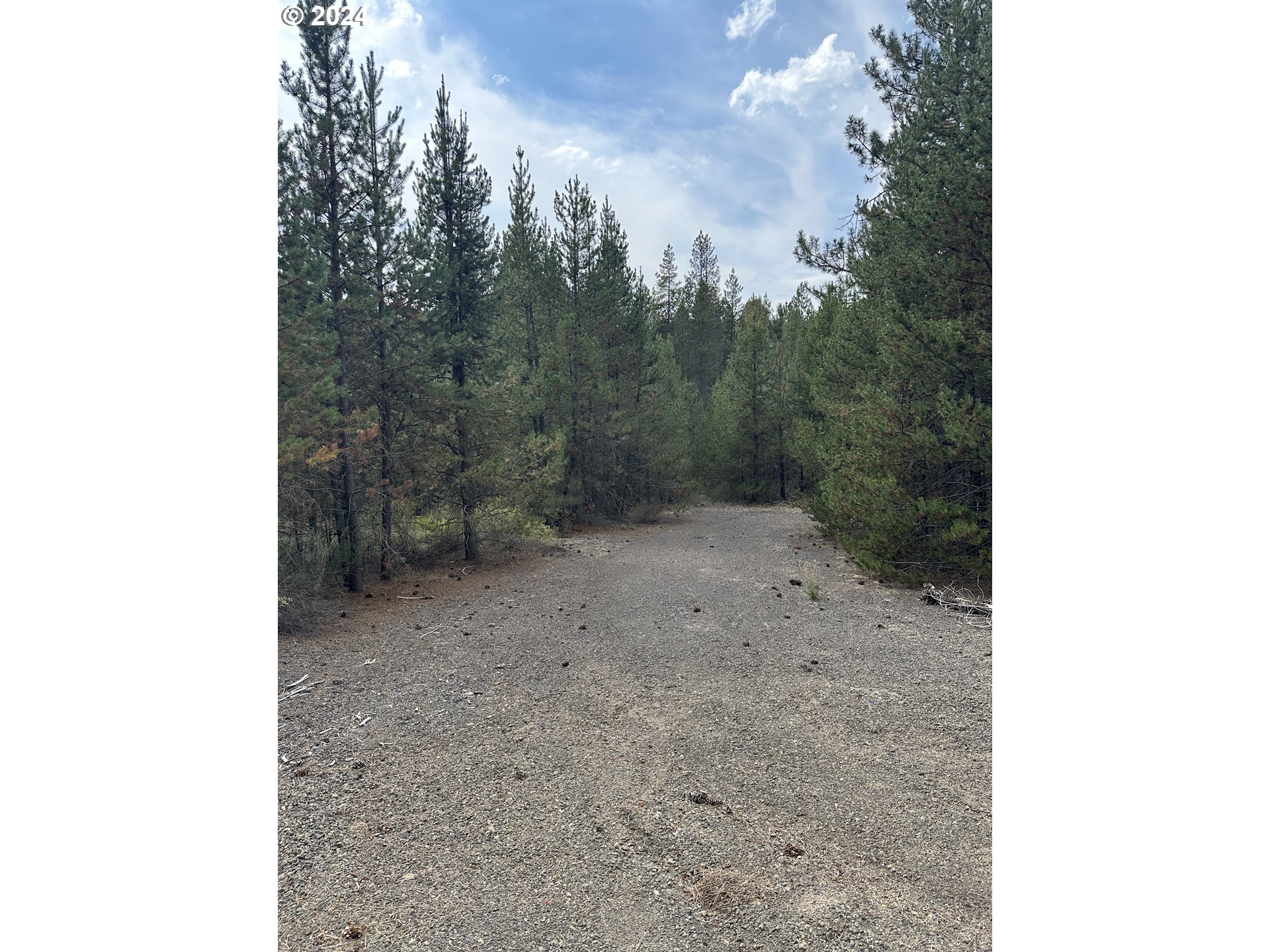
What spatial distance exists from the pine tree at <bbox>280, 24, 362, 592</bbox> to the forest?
0.06 feet

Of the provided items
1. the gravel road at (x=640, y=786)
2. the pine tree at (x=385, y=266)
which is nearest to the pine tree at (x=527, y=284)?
the pine tree at (x=385, y=266)

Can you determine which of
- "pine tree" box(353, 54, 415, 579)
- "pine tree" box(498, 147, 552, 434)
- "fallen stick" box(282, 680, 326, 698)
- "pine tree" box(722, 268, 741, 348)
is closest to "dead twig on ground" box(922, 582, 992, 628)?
"fallen stick" box(282, 680, 326, 698)

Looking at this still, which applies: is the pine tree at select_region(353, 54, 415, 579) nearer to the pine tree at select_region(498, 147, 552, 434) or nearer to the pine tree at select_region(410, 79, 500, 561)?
the pine tree at select_region(410, 79, 500, 561)

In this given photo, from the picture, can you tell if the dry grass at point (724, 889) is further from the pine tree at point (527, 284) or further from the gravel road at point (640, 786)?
the pine tree at point (527, 284)

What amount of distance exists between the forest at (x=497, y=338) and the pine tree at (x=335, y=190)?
0.02 m

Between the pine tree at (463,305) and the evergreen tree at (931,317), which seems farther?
the pine tree at (463,305)

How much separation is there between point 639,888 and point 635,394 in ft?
38.1

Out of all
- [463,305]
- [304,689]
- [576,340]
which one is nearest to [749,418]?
[576,340]

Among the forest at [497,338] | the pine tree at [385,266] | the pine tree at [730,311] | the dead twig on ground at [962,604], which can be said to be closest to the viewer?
the forest at [497,338]

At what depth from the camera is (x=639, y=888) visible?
4.93ft

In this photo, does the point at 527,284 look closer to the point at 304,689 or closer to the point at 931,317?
the point at 931,317

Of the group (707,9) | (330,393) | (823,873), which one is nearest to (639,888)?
(823,873)

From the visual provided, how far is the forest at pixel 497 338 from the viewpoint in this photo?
4.14 meters
